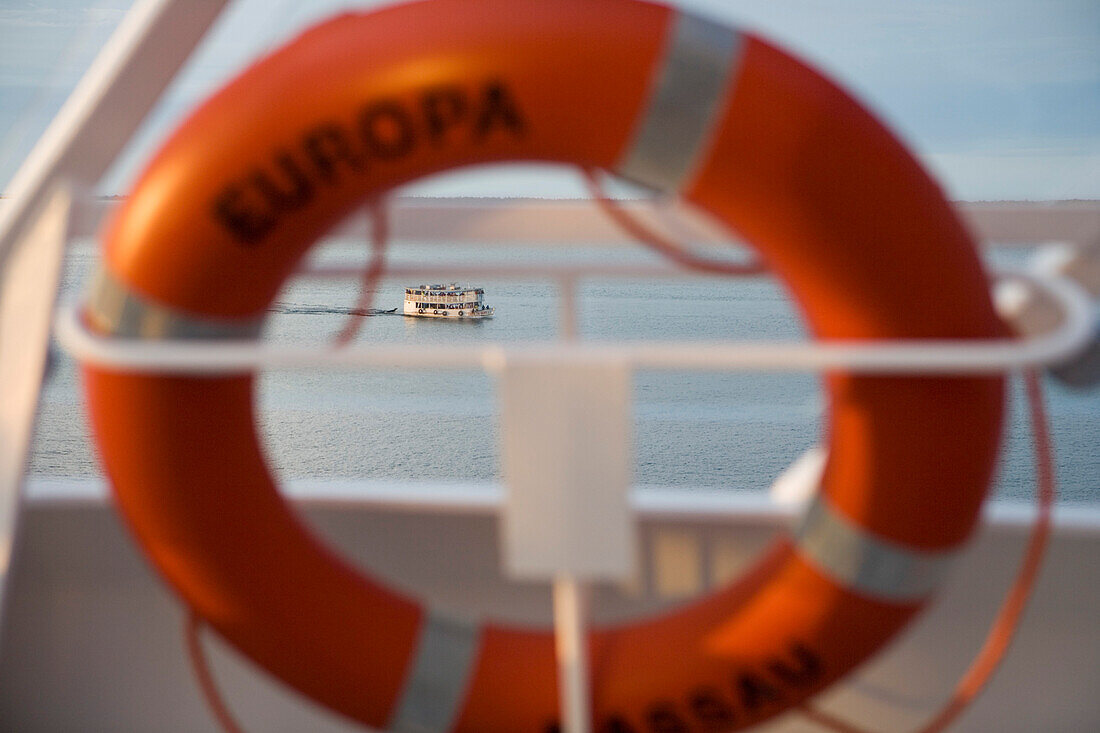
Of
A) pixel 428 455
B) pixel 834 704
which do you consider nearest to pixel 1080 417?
pixel 428 455

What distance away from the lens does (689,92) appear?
0.74 m

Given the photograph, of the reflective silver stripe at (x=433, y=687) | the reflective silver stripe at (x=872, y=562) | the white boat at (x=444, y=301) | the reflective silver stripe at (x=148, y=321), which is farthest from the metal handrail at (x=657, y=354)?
the white boat at (x=444, y=301)

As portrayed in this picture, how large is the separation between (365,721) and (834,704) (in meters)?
0.51

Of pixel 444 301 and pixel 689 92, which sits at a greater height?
pixel 444 301

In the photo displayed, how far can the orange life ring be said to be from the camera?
742mm

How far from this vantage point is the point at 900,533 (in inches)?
31.6

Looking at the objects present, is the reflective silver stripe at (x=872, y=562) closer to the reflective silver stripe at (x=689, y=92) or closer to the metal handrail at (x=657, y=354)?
the metal handrail at (x=657, y=354)

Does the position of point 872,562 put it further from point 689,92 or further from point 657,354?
point 689,92

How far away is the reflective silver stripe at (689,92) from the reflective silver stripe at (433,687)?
0.44 meters

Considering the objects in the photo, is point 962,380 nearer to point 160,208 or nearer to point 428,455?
point 160,208

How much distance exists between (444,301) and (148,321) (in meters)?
18.6

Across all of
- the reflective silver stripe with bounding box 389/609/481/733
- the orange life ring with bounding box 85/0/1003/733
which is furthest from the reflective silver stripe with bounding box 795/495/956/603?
the reflective silver stripe with bounding box 389/609/481/733

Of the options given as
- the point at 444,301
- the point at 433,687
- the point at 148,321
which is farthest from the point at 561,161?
the point at 444,301

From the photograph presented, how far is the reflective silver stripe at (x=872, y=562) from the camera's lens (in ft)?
2.66
